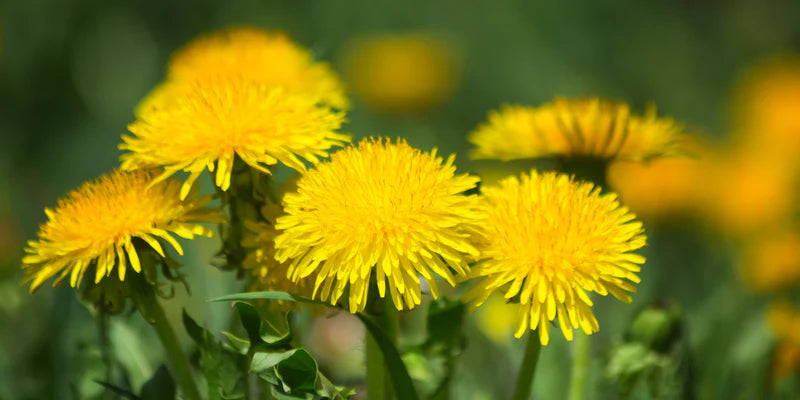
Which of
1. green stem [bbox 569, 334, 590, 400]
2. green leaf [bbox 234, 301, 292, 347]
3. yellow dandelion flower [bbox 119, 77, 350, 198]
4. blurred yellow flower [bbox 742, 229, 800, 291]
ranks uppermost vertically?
blurred yellow flower [bbox 742, 229, 800, 291]

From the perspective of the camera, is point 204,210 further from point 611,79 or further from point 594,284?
point 611,79

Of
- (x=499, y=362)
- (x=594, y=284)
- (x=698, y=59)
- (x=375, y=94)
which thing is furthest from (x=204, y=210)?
(x=698, y=59)

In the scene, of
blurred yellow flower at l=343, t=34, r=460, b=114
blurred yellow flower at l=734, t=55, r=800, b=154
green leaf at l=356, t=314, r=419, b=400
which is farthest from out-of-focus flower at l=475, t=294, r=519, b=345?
blurred yellow flower at l=343, t=34, r=460, b=114

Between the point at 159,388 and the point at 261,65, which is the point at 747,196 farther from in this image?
the point at 159,388

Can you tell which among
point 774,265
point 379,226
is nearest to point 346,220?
point 379,226

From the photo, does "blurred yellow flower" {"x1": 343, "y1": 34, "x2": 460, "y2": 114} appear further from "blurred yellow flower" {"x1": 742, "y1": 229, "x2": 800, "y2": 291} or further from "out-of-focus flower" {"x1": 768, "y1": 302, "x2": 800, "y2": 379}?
"out-of-focus flower" {"x1": 768, "y1": 302, "x2": 800, "y2": 379}

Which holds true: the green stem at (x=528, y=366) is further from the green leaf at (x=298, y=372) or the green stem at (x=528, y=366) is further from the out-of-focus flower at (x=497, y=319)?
the out-of-focus flower at (x=497, y=319)

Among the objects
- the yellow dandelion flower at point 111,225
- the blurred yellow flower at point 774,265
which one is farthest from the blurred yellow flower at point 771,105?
the yellow dandelion flower at point 111,225
